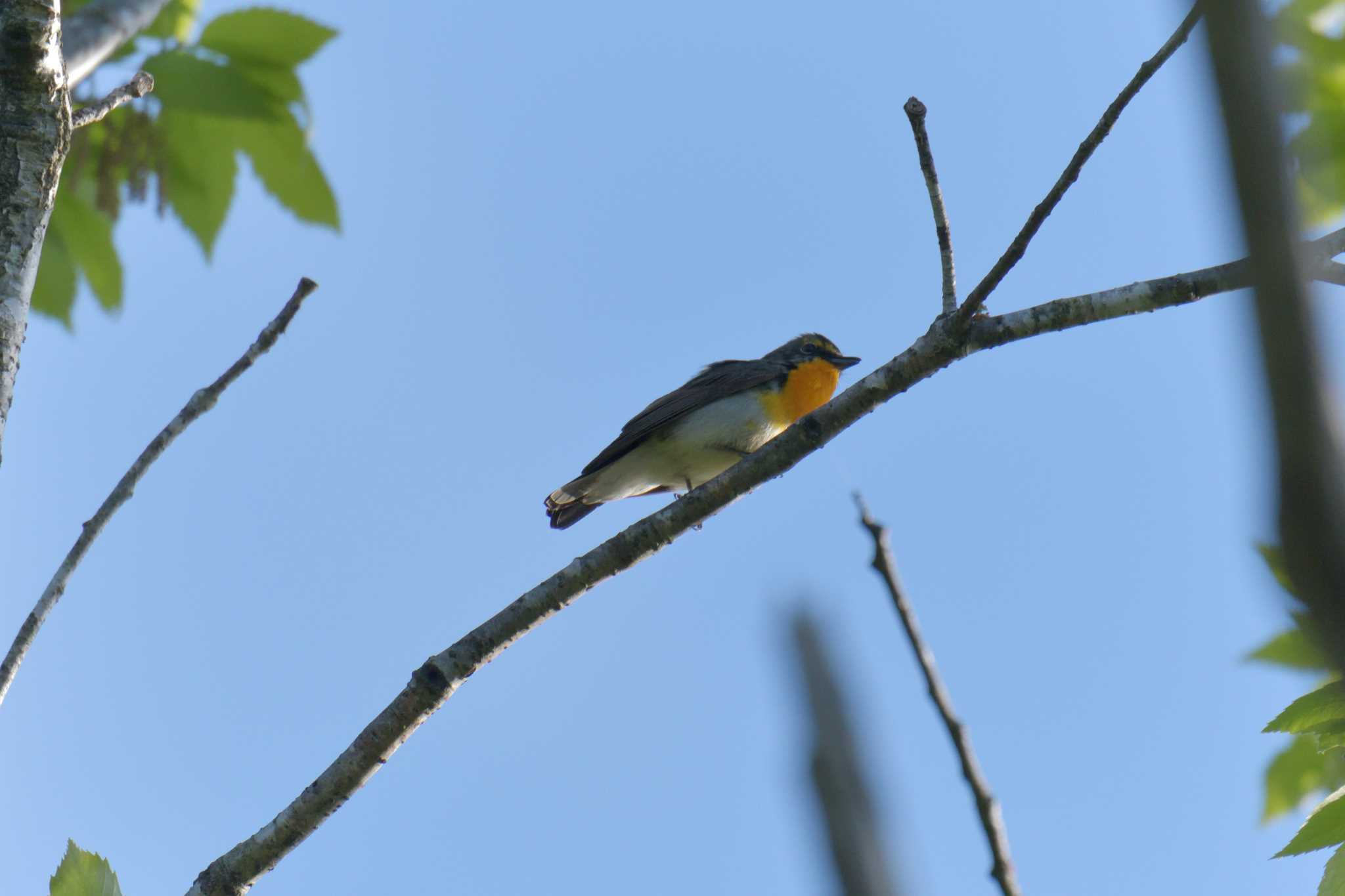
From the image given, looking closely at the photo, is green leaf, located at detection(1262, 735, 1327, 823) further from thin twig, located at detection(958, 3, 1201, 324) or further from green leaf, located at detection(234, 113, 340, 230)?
green leaf, located at detection(234, 113, 340, 230)

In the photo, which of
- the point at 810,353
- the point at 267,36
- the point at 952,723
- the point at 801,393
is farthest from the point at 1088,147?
the point at 810,353

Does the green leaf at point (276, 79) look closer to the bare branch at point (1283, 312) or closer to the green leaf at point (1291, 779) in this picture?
the green leaf at point (1291, 779)

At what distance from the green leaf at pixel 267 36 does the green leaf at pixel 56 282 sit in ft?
3.44

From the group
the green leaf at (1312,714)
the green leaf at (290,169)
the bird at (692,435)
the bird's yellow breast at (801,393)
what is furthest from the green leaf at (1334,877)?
the bird's yellow breast at (801,393)

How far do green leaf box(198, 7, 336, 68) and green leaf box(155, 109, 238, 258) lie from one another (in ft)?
1.00

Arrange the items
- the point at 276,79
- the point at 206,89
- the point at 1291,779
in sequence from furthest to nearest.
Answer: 1. the point at 276,79
2. the point at 206,89
3. the point at 1291,779

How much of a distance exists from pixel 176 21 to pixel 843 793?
5.55 m

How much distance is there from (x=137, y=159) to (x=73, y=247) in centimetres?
49

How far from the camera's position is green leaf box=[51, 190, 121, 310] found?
5453mm

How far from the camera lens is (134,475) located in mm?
4234

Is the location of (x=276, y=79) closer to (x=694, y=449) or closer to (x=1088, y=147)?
(x=1088, y=147)

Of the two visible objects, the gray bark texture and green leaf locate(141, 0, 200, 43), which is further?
green leaf locate(141, 0, 200, 43)

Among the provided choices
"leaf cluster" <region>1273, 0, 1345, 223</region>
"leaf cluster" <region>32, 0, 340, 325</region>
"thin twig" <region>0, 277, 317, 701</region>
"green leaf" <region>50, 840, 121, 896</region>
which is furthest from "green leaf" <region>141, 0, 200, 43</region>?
"leaf cluster" <region>1273, 0, 1345, 223</region>

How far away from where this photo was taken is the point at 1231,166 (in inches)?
26.4
